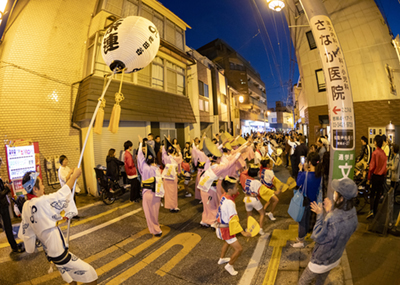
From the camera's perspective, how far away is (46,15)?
8445 millimetres

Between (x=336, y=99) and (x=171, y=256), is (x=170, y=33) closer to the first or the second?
(x=336, y=99)

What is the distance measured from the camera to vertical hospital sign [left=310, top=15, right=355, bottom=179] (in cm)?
338

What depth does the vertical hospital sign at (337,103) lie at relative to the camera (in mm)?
3379

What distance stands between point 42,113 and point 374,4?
683 inches

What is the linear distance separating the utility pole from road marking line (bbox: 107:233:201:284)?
320 centimetres

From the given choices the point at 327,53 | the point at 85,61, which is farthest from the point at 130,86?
the point at 327,53

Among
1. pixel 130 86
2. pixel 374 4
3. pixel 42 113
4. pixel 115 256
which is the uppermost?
pixel 374 4

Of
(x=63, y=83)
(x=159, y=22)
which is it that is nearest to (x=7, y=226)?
(x=63, y=83)

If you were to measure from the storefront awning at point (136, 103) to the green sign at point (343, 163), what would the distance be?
28.0 feet

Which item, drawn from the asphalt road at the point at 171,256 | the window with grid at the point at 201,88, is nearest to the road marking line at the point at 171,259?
the asphalt road at the point at 171,256

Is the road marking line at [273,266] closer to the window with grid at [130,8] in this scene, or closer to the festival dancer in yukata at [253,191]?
the festival dancer in yukata at [253,191]

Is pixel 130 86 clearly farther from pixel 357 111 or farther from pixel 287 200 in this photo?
pixel 357 111

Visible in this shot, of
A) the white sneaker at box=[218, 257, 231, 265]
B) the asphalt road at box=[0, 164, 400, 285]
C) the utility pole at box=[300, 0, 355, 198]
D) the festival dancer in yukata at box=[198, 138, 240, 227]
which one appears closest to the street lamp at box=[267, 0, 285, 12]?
the utility pole at box=[300, 0, 355, 198]

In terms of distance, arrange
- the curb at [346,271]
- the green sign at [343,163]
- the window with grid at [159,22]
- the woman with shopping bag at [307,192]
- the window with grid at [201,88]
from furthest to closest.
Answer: the window with grid at [201,88], the window with grid at [159,22], the woman with shopping bag at [307,192], the green sign at [343,163], the curb at [346,271]
